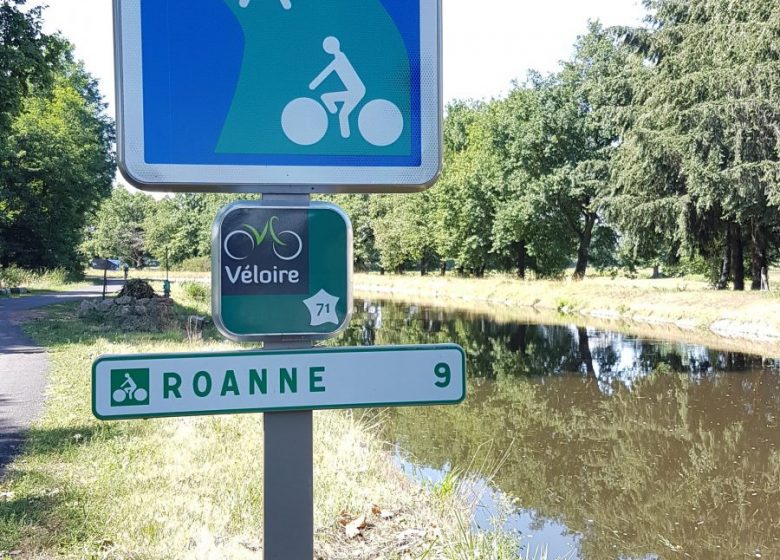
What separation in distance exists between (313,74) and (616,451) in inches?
334

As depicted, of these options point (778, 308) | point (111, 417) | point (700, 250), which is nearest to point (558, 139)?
point (700, 250)

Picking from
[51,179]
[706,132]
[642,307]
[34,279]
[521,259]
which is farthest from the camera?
[521,259]

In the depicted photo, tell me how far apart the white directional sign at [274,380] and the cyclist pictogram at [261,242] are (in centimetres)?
23

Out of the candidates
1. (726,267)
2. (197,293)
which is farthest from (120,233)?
(726,267)

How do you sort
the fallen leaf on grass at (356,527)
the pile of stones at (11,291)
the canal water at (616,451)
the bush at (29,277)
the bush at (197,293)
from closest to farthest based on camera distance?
the fallen leaf on grass at (356,527), the canal water at (616,451), the pile of stones at (11,291), the bush at (197,293), the bush at (29,277)

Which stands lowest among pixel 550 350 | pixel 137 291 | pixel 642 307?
pixel 550 350

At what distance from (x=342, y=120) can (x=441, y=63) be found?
29cm

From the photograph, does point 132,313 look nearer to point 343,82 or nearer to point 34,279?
point 34,279

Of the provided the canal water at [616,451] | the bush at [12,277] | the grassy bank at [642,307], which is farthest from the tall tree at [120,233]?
the canal water at [616,451]

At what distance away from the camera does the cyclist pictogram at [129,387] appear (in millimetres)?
1623

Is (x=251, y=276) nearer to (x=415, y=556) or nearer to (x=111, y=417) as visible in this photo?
(x=111, y=417)

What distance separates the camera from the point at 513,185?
37031mm

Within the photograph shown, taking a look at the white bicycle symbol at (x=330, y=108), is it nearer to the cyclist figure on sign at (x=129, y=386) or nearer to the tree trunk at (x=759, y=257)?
the cyclist figure on sign at (x=129, y=386)

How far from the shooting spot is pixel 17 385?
28.4 ft
